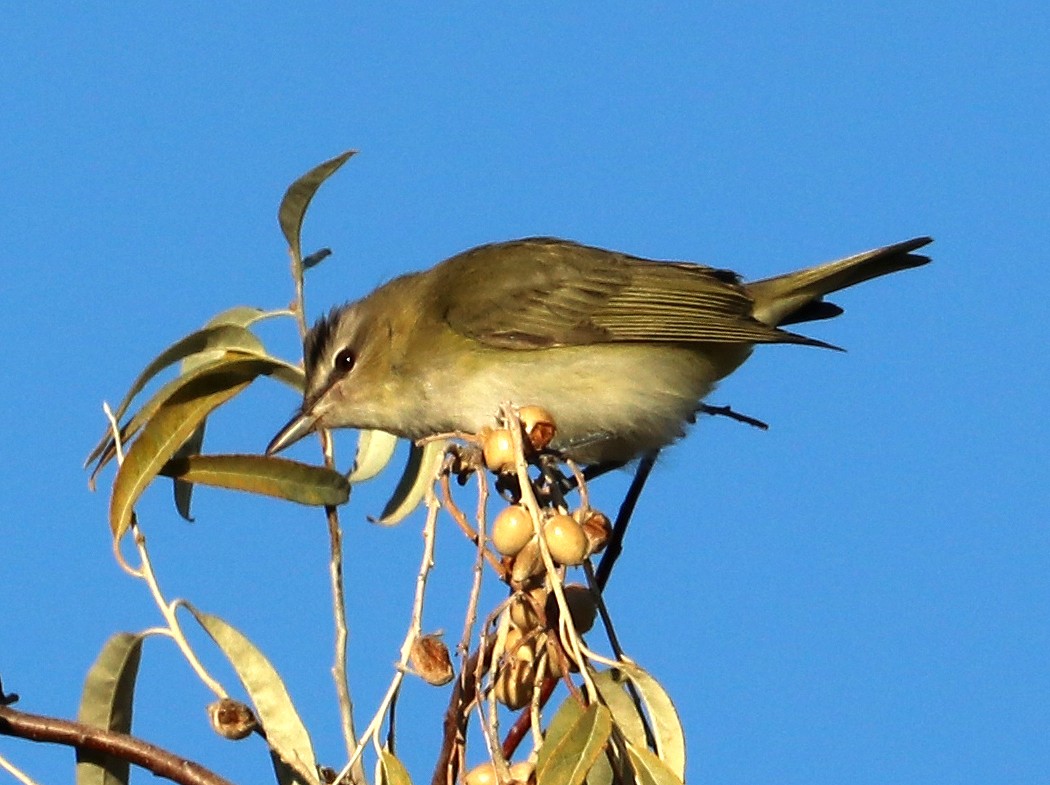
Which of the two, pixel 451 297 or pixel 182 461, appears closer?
pixel 182 461

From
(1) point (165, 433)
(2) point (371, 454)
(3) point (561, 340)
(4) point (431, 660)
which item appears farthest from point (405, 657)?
(3) point (561, 340)

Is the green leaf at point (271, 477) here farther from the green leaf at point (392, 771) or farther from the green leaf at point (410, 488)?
the green leaf at point (410, 488)

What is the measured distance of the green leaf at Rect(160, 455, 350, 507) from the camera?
2.80m

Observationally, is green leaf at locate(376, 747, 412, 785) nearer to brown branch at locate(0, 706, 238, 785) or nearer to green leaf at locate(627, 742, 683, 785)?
brown branch at locate(0, 706, 238, 785)

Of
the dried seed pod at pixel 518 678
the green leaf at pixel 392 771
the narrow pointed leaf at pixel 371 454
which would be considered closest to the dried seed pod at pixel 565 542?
the dried seed pod at pixel 518 678

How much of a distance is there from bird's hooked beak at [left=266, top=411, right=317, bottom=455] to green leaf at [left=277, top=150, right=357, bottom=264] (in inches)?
50.7

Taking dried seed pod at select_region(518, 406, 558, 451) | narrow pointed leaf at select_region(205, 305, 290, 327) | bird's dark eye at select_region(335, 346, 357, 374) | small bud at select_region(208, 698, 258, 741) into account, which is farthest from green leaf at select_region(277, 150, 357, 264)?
bird's dark eye at select_region(335, 346, 357, 374)

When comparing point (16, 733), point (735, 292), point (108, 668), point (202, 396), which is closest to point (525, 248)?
point (735, 292)

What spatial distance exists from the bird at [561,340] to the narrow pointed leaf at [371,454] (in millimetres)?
240

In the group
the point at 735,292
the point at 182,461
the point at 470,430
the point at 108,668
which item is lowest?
the point at 108,668

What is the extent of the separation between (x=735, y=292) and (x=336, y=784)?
3314mm

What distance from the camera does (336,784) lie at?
2289 millimetres

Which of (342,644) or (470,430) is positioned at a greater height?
(470,430)

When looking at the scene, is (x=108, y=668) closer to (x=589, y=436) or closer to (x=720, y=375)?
(x=589, y=436)
